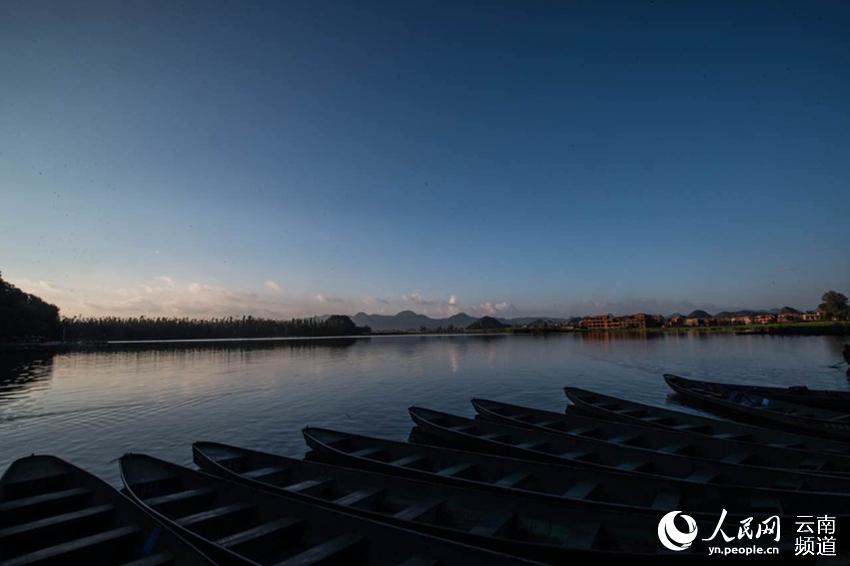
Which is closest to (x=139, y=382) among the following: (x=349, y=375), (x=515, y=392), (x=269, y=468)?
(x=349, y=375)

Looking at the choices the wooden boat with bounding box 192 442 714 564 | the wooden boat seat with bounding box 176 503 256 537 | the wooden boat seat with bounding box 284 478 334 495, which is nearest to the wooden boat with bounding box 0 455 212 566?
the wooden boat seat with bounding box 176 503 256 537

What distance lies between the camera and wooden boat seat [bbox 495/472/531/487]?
33.2 feet

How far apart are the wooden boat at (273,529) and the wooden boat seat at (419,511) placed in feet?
0.21

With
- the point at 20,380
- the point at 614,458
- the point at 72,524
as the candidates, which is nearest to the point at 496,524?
the point at 614,458

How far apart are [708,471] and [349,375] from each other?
44.2 meters

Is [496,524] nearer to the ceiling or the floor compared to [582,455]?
nearer to the ceiling

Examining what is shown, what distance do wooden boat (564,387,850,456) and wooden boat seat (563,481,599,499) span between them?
676cm

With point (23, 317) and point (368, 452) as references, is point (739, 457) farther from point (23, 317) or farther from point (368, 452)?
point (23, 317)

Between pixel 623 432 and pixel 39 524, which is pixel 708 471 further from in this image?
pixel 39 524

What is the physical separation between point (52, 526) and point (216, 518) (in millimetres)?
3127

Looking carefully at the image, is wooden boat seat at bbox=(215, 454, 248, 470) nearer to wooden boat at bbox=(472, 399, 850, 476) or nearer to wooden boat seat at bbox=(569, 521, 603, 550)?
wooden boat seat at bbox=(569, 521, 603, 550)

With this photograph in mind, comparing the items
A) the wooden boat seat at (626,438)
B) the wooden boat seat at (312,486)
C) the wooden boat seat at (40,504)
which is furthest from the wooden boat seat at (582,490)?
the wooden boat seat at (40,504)

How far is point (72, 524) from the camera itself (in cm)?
846

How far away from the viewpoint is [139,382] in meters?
45.4
